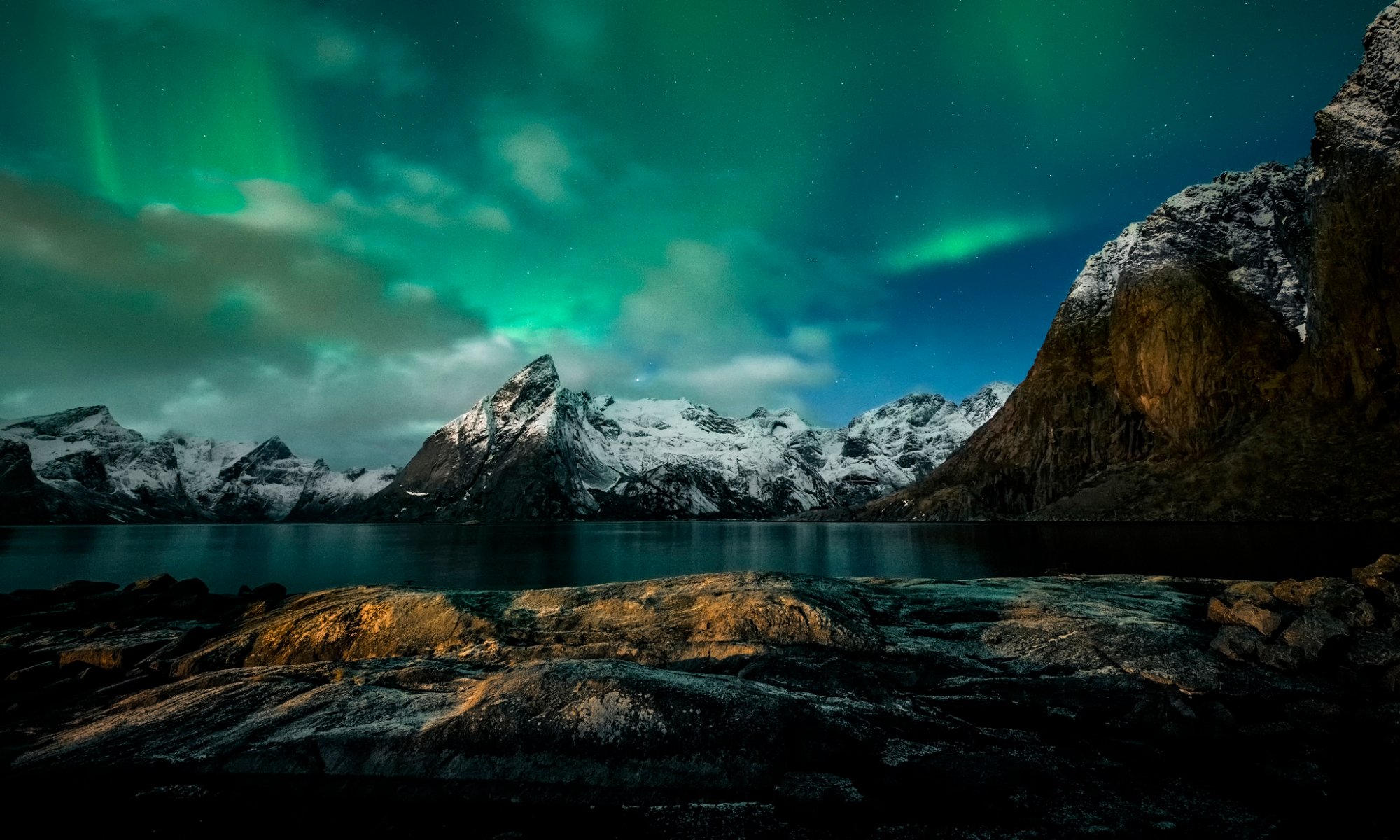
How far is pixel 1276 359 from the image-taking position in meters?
157

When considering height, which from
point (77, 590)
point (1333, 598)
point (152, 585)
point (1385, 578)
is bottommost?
point (77, 590)

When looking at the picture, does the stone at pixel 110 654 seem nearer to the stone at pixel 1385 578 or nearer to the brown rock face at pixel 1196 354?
the stone at pixel 1385 578

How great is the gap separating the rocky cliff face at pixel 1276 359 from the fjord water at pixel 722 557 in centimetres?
2363

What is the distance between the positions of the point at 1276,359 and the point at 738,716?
21423 centimetres

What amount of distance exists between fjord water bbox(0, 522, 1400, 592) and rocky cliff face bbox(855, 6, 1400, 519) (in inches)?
930

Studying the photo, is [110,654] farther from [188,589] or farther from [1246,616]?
[1246,616]

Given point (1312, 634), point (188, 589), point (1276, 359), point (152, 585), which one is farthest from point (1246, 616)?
point (1276, 359)

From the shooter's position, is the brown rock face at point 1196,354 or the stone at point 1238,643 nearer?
the stone at point 1238,643

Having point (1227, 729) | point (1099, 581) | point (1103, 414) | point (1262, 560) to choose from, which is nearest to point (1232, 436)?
point (1103, 414)

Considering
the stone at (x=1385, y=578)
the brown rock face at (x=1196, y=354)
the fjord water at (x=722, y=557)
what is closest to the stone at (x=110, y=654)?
the fjord water at (x=722, y=557)

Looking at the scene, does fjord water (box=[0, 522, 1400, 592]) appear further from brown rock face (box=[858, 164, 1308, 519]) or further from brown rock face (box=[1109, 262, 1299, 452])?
brown rock face (box=[858, 164, 1308, 519])

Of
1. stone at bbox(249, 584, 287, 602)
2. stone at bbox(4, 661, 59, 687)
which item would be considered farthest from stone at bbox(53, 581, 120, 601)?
stone at bbox(4, 661, 59, 687)

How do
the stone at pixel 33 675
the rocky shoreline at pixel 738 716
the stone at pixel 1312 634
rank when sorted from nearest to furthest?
the rocky shoreline at pixel 738 716 → the stone at pixel 1312 634 → the stone at pixel 33 675

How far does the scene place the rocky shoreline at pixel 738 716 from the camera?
370 inches
